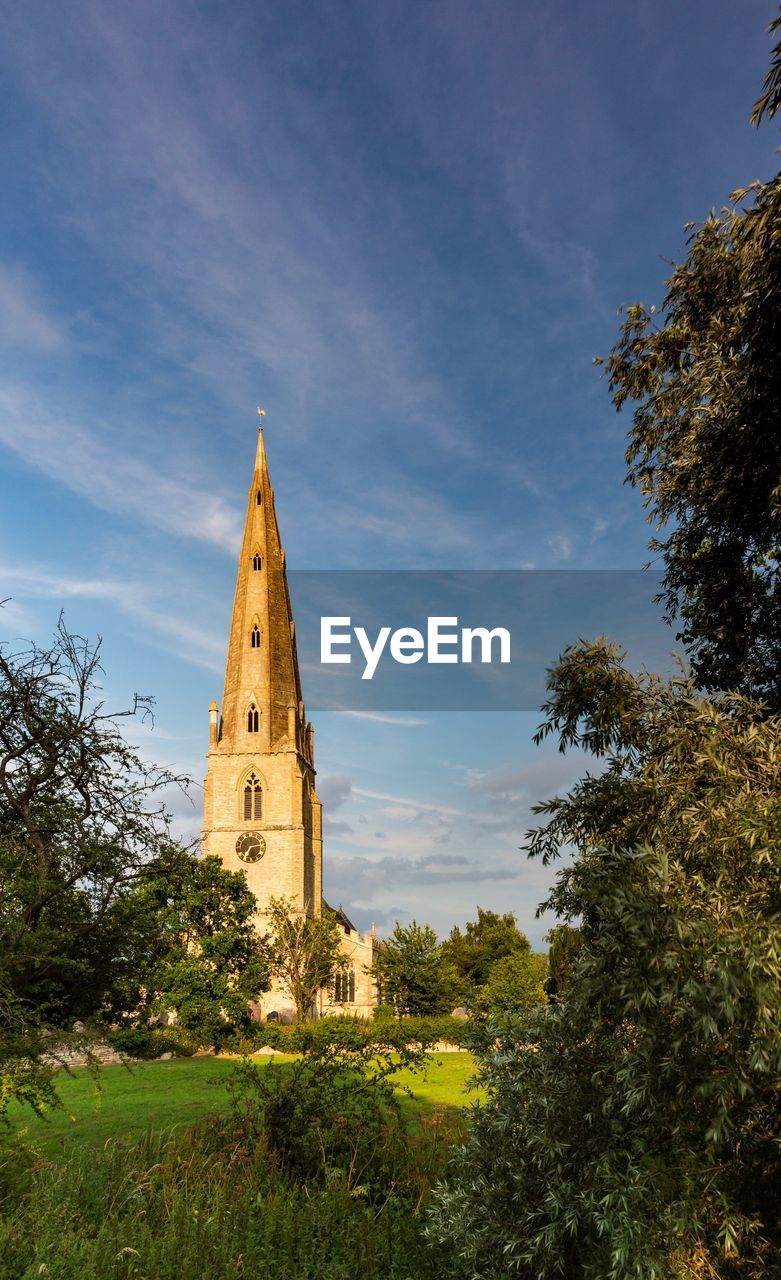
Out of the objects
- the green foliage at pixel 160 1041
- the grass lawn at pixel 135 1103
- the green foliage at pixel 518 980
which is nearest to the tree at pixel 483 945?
the green foliage at pixel 518 980

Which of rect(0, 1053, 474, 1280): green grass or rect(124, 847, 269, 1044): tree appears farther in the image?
rect(124, 847, 269, 1044): tree

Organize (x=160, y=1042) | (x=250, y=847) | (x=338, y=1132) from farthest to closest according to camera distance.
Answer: (x=250, y=847) < (x=160, y=1042) < (x=338, y=1132)

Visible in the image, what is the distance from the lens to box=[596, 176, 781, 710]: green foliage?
28.6ft

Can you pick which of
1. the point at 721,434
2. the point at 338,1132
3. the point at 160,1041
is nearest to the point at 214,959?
the point at 160,1041

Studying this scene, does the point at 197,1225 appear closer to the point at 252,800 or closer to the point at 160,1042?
the point at 160,1042

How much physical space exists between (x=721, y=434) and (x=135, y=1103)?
669 inches

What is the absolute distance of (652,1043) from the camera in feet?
18.0

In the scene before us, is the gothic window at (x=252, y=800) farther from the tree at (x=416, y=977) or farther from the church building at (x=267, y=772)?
the tree at (x=416, y=977)

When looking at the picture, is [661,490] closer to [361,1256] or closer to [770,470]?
[770,470]

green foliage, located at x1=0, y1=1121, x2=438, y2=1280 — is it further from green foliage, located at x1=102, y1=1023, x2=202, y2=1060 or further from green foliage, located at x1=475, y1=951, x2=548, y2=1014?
green foliage, located at x1=475, y1=951, x2=548, y2=1014

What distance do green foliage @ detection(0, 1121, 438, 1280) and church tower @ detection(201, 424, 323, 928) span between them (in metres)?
48.5

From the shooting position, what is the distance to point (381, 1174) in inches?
434

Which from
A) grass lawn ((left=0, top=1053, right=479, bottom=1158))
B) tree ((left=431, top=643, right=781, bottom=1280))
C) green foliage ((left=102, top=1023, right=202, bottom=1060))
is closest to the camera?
tree ((left=431, top=643, right=781, bottom=1280))

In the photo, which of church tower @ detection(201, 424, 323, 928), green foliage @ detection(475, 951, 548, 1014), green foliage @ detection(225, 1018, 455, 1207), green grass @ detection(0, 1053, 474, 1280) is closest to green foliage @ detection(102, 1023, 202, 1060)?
green foliage @ detection(475, 951, 548, 1014)
